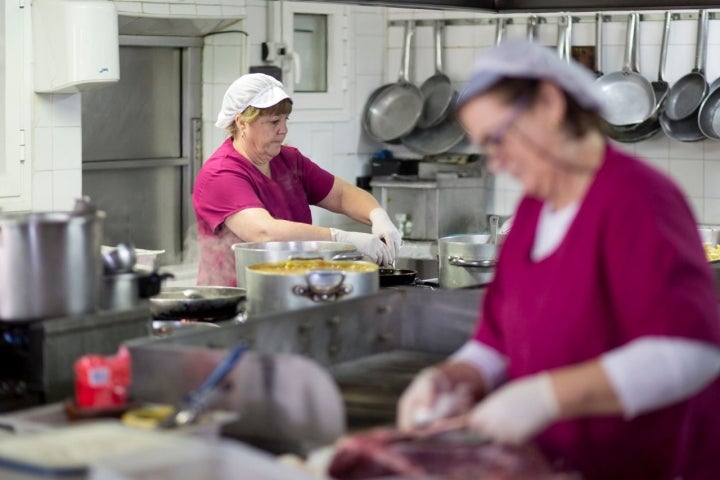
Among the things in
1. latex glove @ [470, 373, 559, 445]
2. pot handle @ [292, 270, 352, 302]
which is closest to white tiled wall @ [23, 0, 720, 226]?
pot handle @ [292, 270, 352, 302]

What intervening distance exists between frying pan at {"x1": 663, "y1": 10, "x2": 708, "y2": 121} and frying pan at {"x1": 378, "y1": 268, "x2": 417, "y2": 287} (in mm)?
2753

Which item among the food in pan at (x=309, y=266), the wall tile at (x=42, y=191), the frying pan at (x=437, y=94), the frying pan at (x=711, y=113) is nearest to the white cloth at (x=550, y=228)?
the food in pan at (x=309, y=266)

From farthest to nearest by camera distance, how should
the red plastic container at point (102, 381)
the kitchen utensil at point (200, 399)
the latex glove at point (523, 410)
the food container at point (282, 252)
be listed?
the food container at point (282, 252) < the red plastic container at point (102, 381) < the kitchen utensil at point (200, 399) < the latex glove at point (523, 410)

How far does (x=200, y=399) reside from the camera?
2246mm

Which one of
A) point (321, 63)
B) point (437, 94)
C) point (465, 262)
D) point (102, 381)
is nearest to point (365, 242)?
point (465, 262)

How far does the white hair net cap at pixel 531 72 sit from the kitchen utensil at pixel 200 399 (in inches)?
25.9

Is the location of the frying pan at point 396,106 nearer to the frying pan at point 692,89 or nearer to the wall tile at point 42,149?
the frying pan at point 692,89

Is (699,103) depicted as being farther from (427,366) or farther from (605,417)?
(605,417)

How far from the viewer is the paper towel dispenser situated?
16.7ft

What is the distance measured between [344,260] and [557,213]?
1.67 m

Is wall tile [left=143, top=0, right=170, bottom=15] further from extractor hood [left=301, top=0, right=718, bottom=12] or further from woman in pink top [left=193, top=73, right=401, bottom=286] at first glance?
extractor hood [left=301, top=0, right=718, bottom=12]

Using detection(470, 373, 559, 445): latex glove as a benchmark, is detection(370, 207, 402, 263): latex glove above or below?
above

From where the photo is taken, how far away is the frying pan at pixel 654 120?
646 centimetres

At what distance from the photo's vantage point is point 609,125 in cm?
663
